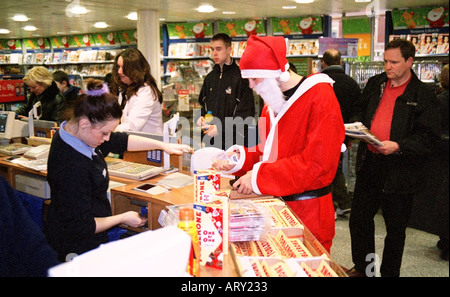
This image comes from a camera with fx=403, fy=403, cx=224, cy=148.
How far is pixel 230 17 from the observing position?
360 inches

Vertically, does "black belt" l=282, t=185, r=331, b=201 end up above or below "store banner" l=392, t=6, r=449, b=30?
below

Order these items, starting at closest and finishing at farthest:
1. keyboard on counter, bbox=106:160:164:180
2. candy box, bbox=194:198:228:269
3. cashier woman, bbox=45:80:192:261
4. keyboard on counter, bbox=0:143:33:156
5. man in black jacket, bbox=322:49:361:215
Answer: candy box, bbox=194:198:228:269 < cashier woman, bbox=45:80:192:261 < keyboard on counter, bbox=106:160:164:180 < keyboard on counter, bbox=0:143:33:156 < man in black jacket, bbox=322:49:361:215

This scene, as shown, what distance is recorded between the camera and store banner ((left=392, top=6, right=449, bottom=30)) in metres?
7.36

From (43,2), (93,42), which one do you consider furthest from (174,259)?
(93,42)

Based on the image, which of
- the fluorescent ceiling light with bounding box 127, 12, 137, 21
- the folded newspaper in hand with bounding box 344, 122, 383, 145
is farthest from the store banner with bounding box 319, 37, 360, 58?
the fluorescent ceiling light with bounding box 127, 12, 137, 21

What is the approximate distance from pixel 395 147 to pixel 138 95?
2200 millimetres

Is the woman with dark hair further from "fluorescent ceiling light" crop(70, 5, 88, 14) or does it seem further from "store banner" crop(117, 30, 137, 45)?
"store banner" crop(117, 30, 137, 45)

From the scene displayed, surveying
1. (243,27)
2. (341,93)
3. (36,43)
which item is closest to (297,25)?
(243,27)

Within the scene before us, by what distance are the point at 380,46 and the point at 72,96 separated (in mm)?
6298

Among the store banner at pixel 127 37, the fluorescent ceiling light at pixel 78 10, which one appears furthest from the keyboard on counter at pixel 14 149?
the store banner at pixel 127 37

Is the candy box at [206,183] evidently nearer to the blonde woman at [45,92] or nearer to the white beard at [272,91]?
the white beard at [272,91]

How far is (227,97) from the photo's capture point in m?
4.50

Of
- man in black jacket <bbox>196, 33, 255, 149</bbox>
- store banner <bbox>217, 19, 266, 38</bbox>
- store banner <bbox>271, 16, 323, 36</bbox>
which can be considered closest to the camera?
man in black jacket <bbox>196, 33, 255, 149</bbox>

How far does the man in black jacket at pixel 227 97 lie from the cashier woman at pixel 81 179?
2230 millimetres
